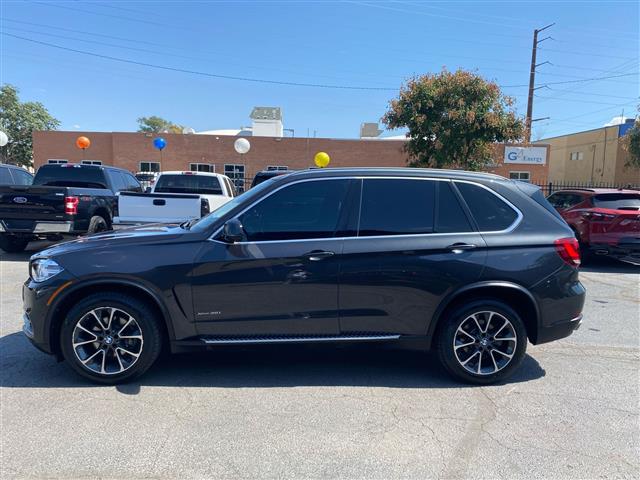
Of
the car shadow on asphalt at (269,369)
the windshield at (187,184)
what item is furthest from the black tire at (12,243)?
the car shadow on asphalt at (269,369)

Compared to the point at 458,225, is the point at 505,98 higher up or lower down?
higher up

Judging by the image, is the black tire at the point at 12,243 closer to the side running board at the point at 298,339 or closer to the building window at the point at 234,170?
the side running board at the point at 298,339

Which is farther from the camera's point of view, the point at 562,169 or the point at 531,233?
the point at 562,169

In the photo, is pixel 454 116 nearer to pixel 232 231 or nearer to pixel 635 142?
pixel 232 231

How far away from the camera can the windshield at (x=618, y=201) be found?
9.71 m

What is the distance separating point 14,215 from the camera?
30.2 feet

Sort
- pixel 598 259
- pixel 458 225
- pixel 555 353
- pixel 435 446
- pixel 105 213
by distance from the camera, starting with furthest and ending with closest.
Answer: pixel 598 259
pixel 105 213
pixel 555 353
pixel 458 225
pixel 435 446

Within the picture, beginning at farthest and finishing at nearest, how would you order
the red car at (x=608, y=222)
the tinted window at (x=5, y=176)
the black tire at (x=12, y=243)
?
the tinted window at (x=5, y=176) → the black tire at (x=12, y=243) → the red car at (x=608, y=222)

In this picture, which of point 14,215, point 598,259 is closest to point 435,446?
point 14,215

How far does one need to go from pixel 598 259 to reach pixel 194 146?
2771 centimetres

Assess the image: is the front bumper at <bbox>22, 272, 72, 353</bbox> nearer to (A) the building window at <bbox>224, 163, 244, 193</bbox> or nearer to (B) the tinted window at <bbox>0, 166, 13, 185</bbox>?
(B) the tinted window at <bbox>0, 166, 13, 185</bbox>

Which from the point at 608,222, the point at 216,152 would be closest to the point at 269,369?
the point at 608,222

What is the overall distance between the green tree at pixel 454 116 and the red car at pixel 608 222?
6.03 meters

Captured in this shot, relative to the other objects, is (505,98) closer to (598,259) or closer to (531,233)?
(598,259)
